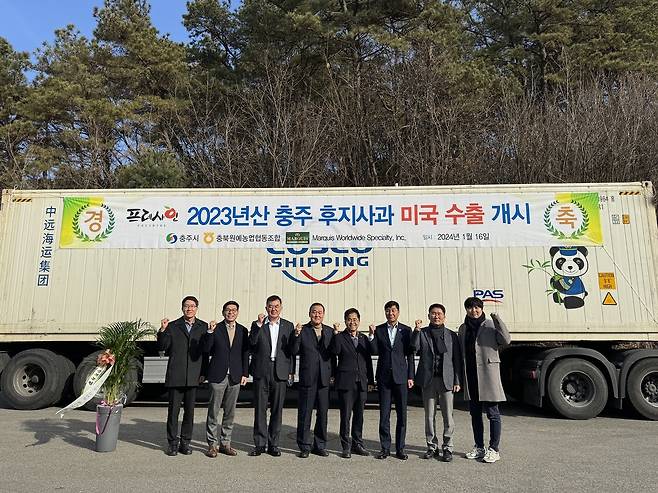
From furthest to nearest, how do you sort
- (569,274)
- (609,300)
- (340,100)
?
(340,100) → (569,274) → (609,300)

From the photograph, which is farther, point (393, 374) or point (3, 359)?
point (3, 359)

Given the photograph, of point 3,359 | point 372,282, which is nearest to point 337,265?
→ point 372,282

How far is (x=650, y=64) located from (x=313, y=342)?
19959mm

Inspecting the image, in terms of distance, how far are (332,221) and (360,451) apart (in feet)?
13.3

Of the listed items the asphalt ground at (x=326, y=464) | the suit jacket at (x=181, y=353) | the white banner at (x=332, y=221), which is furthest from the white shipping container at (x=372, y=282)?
the suit jacket at (x=181, y=353)

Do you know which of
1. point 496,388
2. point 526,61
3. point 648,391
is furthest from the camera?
point 526,61

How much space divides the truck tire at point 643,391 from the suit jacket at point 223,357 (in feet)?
20.5

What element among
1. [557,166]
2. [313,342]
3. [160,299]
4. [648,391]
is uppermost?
[557,166]

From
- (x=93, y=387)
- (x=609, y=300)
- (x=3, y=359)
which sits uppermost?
(x=609, y=300)

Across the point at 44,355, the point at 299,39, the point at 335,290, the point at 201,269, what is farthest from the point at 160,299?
the point at 299,39

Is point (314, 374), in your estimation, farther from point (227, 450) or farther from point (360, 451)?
point (227, 450)

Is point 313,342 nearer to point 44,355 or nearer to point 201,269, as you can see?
point 201,269

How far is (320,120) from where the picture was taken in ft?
58.7

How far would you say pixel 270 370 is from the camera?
19.6 feet
